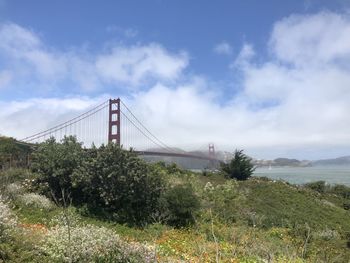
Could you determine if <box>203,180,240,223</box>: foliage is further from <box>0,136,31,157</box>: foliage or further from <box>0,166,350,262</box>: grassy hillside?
<box>0,136,31,157</box>: foliage

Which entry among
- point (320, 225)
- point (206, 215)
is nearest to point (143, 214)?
point (206, 215)

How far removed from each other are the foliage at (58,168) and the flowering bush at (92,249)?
830cm

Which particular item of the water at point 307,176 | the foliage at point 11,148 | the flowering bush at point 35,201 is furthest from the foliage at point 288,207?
the water at point 307,176

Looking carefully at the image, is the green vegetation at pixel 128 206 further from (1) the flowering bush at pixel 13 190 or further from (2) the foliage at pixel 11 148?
(2) the foliage at pixel 11 148

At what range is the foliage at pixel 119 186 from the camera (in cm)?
1684

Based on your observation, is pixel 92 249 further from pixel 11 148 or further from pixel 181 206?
pixel 11 148

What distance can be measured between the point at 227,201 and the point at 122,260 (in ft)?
51.2

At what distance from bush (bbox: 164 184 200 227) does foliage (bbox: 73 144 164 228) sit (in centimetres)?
51

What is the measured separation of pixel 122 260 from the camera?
8.74 m

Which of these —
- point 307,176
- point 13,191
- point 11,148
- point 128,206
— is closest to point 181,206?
point 128,206

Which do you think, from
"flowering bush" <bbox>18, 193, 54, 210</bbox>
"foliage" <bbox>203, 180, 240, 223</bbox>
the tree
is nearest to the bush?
"foliage" <bbox>203, 180, 240, 223</bbox>

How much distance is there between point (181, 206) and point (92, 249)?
8762mm

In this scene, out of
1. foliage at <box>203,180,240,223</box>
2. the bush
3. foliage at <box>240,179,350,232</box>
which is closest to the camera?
the bush

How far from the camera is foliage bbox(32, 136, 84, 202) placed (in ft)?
57.9
